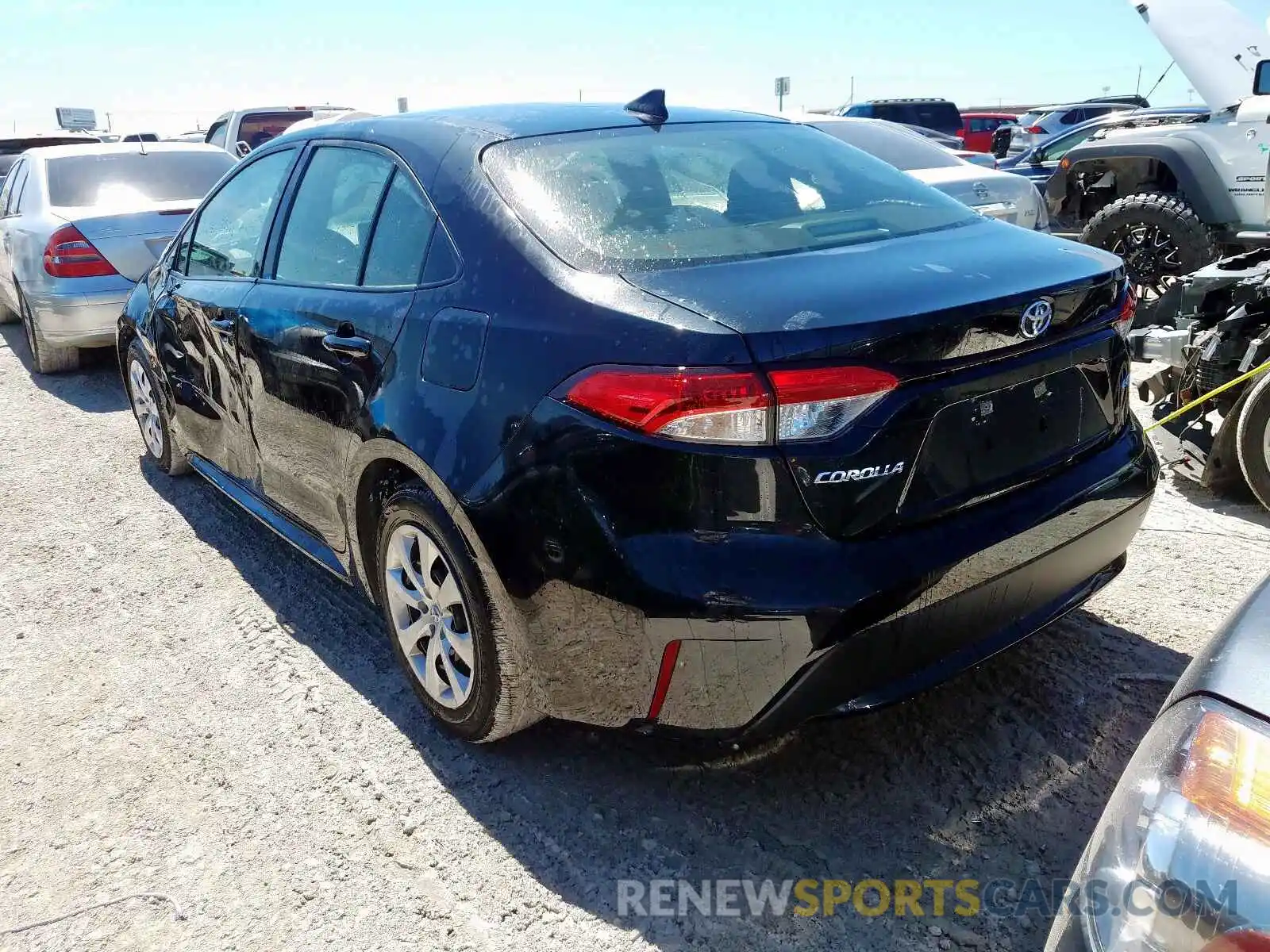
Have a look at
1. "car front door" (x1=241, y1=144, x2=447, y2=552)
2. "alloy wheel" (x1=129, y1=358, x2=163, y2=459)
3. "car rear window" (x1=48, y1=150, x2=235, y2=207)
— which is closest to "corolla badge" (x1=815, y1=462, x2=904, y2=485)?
"car front door" (x1=241, y1=144, x2=447, y2=552)

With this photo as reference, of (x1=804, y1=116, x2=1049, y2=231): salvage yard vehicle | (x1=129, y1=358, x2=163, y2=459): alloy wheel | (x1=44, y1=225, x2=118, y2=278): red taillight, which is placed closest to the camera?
(x1=129, y1=358, x2=163, y2=459): alloy wheel

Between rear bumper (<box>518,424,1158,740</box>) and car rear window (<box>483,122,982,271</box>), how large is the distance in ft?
2.46

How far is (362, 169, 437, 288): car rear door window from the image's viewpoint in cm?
272

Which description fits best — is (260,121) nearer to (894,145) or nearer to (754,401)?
(894,145)

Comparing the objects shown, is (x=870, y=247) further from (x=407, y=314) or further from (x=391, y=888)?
(x=391, y=888)

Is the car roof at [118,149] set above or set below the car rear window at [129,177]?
above

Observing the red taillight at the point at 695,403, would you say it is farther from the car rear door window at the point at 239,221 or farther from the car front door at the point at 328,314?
the car rear door window at the point at 239,221

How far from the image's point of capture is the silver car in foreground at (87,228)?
7.02m

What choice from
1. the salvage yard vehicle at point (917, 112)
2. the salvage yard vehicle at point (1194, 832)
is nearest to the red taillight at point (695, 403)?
the salvage yard vehicle at point (1194, 832)

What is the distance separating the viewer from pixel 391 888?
2361mm

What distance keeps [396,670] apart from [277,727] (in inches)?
15.9

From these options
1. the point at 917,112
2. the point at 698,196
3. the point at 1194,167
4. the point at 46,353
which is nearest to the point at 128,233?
the point at 46,353

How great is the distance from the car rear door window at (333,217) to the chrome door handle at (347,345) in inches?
7.0

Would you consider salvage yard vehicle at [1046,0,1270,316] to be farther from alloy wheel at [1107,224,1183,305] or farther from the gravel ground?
the gravel ground
